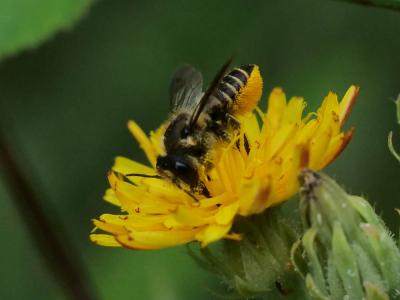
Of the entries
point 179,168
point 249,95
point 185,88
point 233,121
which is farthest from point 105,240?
point 185,88

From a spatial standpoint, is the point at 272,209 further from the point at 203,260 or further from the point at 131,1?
the point at 131,1

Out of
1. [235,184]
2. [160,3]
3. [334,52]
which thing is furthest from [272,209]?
[160,3]

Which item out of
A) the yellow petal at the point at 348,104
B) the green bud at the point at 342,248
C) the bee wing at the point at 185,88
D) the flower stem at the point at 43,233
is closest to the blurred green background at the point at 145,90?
the flower stem at the point at 43,233

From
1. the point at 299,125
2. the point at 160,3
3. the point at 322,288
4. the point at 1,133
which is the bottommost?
the point at 322,288

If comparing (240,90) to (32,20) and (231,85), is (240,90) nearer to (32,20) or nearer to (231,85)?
(231,85)

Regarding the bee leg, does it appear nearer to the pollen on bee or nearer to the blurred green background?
the pollen on bee
